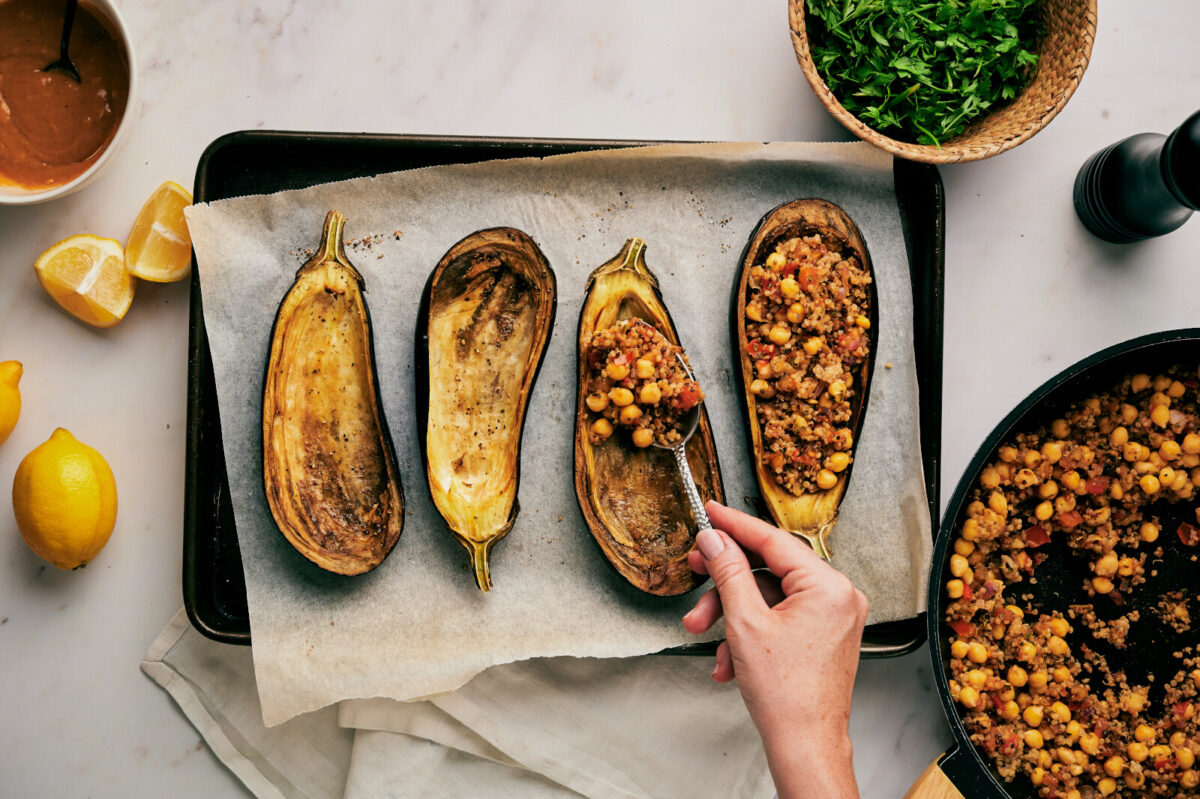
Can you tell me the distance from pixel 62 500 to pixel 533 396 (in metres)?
1.02

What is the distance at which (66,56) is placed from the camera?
1.67 metres

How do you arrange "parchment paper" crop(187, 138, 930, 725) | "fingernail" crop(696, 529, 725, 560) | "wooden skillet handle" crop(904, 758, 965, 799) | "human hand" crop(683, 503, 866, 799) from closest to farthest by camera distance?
1. "human hand" crop(683, 503, 866, 799)
2. "fingernail" crop(696, 529, 725, 560)
3. "wooden skillet handle" crop(904, 758, 965, 799)
4. "parchment paper" crop(187, 138, 930, 725)

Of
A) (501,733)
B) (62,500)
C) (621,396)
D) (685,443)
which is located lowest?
(501,733)

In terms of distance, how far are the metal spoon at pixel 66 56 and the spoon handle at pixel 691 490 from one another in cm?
152

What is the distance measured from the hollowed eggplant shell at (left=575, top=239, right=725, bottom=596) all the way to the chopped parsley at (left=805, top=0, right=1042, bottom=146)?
58cm

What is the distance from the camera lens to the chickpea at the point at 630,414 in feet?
5.37

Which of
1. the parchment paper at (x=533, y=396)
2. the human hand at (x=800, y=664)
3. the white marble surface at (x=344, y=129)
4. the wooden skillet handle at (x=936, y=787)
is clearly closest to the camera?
the human hand at (x=800, y=664)

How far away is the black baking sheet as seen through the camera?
172 cm

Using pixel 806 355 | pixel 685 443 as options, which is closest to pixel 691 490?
pixel 685 443

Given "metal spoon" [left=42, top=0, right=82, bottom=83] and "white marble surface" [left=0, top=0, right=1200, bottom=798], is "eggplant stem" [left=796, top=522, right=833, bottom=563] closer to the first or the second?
"white marble surface" [left=0, top=0, right=1200, bottom=798]

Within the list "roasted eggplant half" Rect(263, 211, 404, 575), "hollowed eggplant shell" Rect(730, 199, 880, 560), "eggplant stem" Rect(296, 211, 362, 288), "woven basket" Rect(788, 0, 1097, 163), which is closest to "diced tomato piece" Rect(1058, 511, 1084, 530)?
"hollowed eggplant shell" Rect(730, 199, 880, 560)

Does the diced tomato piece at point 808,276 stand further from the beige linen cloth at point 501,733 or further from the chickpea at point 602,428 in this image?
the beige linen cloth at point 501,733

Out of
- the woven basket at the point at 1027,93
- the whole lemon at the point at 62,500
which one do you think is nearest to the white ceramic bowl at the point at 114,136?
the whole lemon at the point at 62,500

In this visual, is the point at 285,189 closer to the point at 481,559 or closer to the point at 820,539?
the point at 481,559
